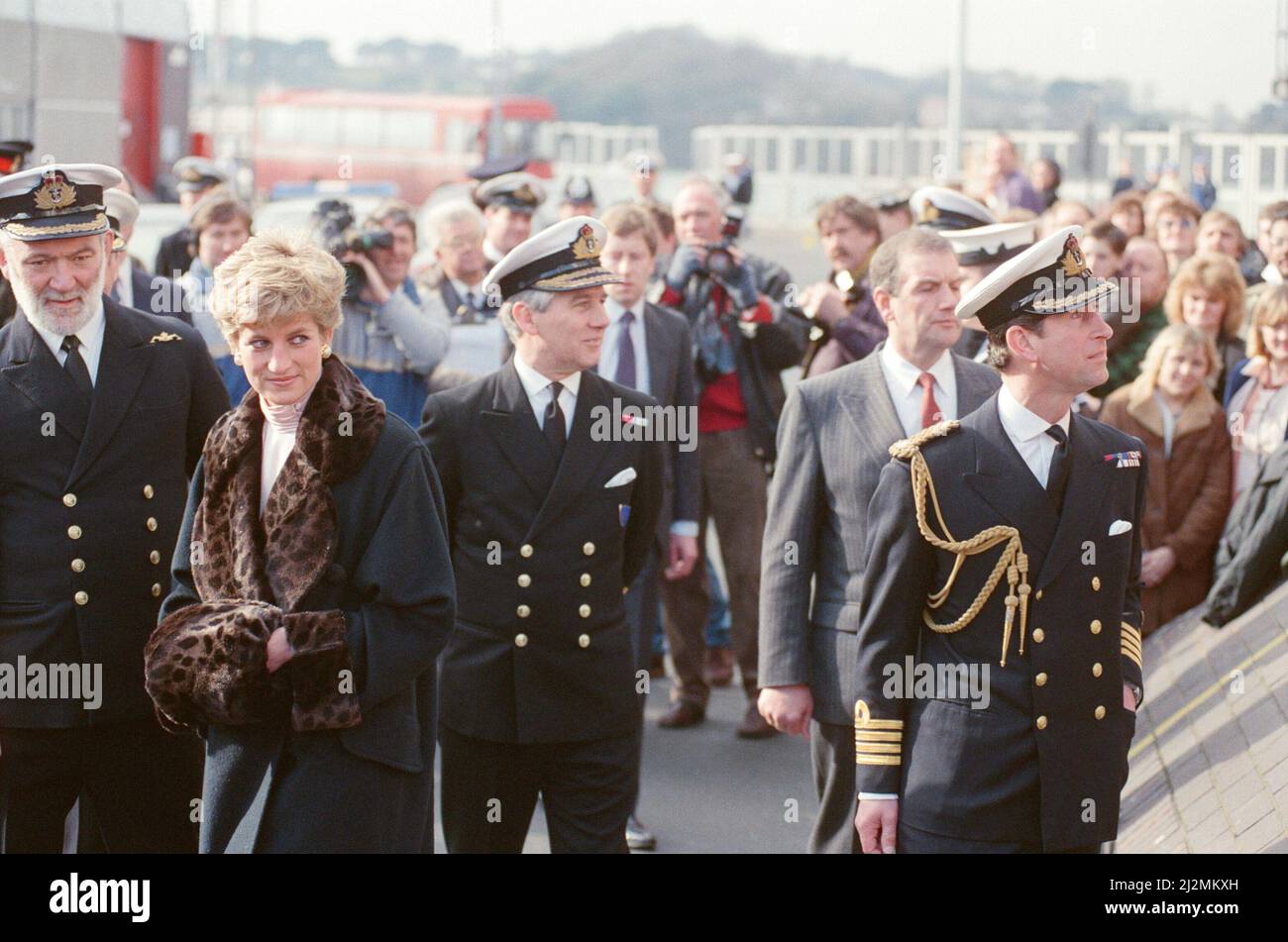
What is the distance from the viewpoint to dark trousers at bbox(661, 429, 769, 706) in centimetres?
929

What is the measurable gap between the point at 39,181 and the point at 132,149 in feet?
94.6

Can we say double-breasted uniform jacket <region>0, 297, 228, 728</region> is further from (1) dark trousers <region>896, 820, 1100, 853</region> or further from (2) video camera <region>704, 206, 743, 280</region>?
(2) video camera <region>704, 206, 743, 280</region>

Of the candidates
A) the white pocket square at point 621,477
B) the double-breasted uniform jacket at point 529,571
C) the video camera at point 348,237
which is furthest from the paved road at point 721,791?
the video camera at point 348,237

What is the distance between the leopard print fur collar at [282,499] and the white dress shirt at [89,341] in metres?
1.16

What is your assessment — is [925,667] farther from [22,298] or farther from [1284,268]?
[1284,268]

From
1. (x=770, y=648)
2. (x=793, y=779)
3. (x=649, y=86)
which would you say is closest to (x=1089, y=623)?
(x=770, y=648)

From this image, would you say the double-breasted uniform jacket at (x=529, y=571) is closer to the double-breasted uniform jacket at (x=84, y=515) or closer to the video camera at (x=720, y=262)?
the double-breasted uniform jacket at (x=84, y=515)

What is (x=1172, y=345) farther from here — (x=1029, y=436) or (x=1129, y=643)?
(x=1029, y=436)

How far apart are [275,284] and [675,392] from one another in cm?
389

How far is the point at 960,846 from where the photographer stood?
14.6 feet

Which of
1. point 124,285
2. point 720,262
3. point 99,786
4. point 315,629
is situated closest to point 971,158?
point 720,262

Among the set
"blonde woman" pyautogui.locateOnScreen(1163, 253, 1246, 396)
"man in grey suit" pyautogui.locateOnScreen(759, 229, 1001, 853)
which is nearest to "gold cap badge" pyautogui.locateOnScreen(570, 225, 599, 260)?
"man in grey suit" pyautogui.locateOnScreen(759, 229, 1001, 853)

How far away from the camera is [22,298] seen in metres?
5.51

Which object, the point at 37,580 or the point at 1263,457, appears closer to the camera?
the point at 37,580
